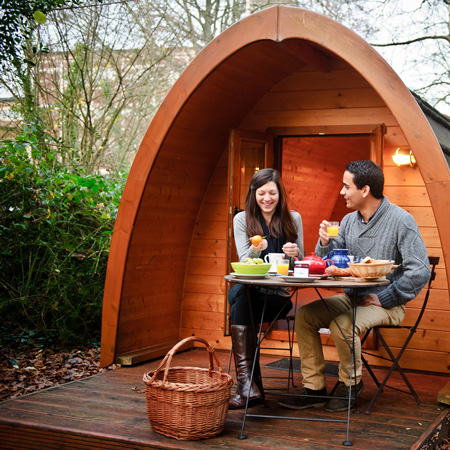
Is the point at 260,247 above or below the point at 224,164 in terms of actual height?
below

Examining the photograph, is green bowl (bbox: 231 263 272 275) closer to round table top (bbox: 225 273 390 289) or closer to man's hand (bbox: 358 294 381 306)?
round table top (bbox: 225 273 390 289)

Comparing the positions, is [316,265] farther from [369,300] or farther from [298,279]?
[369,300]

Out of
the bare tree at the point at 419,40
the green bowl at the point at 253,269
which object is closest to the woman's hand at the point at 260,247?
the green bowl at the point at 253,269

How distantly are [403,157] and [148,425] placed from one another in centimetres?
316

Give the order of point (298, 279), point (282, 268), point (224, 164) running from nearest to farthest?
point (298, 279)
point (282, 268)
point (224, 164)

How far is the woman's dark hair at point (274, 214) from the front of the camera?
14.1ft

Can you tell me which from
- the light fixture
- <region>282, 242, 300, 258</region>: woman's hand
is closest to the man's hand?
<region>282, 242, 300, 258</region>: woman's hand

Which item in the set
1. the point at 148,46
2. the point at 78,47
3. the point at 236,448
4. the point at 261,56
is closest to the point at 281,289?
the point at 236,448

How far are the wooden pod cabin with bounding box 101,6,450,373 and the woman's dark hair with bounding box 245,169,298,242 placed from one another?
0.94 metres

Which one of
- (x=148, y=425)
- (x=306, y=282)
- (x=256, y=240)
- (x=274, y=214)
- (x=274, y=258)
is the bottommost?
(x=148, y=425)

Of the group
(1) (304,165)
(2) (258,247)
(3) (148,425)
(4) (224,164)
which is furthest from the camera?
(1) (304,165)

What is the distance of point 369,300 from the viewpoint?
4.00 m

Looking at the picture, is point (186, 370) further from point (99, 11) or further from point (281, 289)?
point (99, 11)

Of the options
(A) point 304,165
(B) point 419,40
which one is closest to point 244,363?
(A) point 304,165
